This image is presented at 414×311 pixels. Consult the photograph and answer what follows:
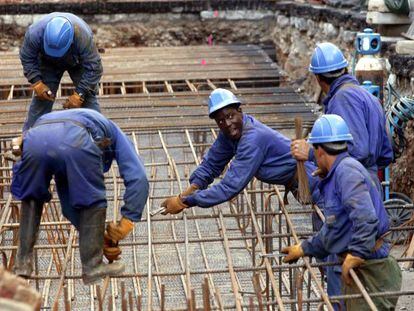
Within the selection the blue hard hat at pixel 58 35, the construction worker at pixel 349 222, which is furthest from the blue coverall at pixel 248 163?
the blue hard hat at pixel 58 35

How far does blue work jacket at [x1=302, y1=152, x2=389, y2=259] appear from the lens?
5.22m

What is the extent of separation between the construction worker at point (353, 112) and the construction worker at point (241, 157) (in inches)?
10.5

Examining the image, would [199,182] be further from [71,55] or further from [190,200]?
[71,55]

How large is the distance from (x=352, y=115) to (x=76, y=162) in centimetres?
184

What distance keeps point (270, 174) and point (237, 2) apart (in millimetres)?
9279

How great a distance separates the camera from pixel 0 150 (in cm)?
939

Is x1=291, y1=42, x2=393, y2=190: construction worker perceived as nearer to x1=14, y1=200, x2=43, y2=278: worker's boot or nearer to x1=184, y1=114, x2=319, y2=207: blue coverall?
x1=184, y1=114, x2=319, y2=207: blue coverall

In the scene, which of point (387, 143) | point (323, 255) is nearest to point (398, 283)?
point (323, 255)

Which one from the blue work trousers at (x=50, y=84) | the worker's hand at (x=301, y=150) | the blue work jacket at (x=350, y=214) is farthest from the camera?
the blue work trousers at (x=50, y=84)

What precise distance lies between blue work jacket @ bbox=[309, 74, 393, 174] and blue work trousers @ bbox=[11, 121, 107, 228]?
1.46 metres

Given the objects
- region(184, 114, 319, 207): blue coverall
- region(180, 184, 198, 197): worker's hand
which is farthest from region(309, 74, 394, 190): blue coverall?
region(180, 184, 198, 197): worker's hand

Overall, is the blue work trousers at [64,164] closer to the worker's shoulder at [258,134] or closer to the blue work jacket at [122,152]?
the blue work jacket at [122,152]

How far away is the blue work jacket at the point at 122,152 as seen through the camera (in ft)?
17.5

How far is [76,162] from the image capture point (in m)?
5.24
